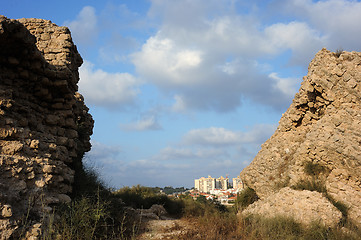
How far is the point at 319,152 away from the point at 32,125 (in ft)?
25.2

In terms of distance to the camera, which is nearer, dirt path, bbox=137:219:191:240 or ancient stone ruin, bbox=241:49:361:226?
dirt path, bbox=137:219:191:240

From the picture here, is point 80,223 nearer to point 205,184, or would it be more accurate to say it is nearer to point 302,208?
point 302,208

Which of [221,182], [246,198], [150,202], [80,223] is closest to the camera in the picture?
[80,223]

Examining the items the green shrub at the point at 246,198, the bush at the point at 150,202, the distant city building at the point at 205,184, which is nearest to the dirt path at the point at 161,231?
the green shrub at the point at 246,198

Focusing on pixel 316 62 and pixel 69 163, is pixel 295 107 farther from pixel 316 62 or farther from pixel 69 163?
pixel 69 163

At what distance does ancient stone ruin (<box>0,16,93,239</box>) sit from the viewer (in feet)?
17.3

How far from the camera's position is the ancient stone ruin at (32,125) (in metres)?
5.26

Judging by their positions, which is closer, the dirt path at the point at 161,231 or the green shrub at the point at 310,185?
the dirt path at the point at 161,231

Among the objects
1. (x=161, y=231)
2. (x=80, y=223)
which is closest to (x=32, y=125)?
(x=80, y=223)

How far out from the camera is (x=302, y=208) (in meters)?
7.18

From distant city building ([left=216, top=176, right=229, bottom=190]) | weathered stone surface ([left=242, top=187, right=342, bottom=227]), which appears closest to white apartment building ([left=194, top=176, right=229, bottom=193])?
distant city building ([left=216, top=176, right=229, bottom=190])

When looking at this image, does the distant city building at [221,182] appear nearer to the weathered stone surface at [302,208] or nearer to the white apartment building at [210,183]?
the white apartment building at [210,183]

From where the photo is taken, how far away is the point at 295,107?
10.1m

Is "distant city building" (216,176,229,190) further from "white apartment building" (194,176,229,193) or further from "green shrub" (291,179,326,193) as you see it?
"green shrub" (291,179,326,193)
